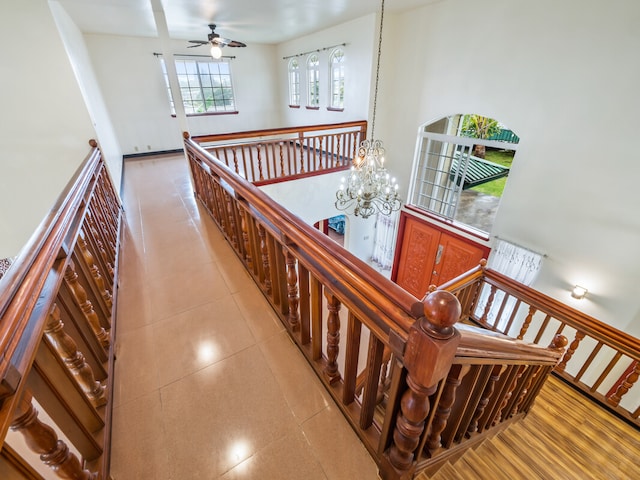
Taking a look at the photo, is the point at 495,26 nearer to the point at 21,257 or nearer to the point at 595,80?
the point at 595,80

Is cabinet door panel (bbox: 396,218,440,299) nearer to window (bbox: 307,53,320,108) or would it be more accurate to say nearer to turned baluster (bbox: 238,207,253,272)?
window (bbox: 307,53,320,108)

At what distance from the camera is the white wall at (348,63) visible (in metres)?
5.07

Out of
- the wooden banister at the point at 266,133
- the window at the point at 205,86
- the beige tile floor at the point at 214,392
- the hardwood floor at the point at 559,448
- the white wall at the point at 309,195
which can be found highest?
the window at the point at 205,86

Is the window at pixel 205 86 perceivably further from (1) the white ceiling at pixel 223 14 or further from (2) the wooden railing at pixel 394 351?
(2) the wooden railing at pixel 394 351

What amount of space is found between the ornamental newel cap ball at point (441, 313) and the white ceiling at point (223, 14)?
438 cm

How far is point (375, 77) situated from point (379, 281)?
5.39 meters

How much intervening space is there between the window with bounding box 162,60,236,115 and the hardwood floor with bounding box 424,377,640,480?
349 inches

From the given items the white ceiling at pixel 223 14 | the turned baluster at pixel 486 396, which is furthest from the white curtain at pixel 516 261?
the white ceiling at pixel 223 14

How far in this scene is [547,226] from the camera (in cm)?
377

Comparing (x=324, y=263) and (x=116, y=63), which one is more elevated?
(x=116, y=63)

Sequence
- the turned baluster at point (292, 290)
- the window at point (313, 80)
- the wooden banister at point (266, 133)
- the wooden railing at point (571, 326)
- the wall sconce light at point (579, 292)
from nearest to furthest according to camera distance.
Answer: the turned baluster at point (292, 290)
the wooden railing at point (571, 326)
the wall sconce light at point (579, 292)
the wooden banister at point (266, 133)
the window at point (313, 80)

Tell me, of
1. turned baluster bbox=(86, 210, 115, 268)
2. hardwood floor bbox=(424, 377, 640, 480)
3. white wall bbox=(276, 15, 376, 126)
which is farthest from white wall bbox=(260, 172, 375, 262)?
hardwood floor bbox=(424, 377, 640, 480)

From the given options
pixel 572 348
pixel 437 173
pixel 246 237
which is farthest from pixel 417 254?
pixel 246 237

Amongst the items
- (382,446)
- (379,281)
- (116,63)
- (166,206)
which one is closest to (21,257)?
(379,281)
